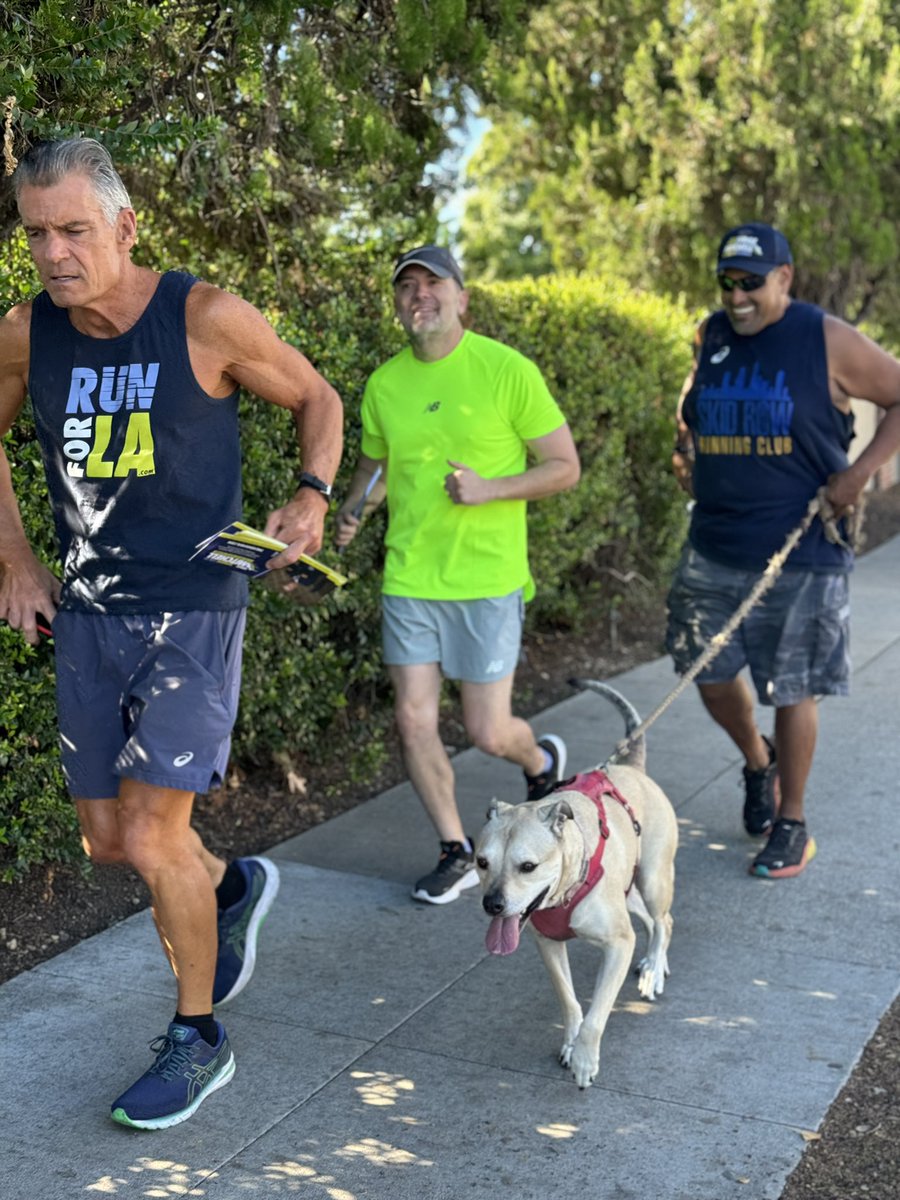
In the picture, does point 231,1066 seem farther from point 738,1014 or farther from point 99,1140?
point 738,1014

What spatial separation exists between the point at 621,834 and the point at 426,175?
11.8 feet

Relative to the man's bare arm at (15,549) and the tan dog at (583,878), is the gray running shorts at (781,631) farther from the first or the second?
the man's bare arm at (15,549)

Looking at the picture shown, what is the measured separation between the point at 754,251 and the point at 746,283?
0.12m

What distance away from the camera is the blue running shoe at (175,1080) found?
350 centimetres

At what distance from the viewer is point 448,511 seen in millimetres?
5004

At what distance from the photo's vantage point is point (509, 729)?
5.23 metres

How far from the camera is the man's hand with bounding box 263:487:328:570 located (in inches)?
139

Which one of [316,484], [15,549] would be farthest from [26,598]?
[316,484]

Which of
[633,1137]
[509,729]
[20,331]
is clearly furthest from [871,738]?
[20,331]

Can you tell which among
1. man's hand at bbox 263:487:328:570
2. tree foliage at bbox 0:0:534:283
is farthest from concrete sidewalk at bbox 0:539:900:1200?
tree foliage at bbox 0:0:534:283

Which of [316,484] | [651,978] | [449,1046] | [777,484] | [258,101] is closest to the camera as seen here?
[316,484]

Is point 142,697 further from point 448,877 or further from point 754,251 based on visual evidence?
point 754,251

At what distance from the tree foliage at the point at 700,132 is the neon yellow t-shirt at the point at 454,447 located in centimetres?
632

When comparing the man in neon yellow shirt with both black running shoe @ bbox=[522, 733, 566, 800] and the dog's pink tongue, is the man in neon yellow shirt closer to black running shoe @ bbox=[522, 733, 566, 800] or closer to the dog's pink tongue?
black running shoe @ bbox=[522, 733, 566, 800]
